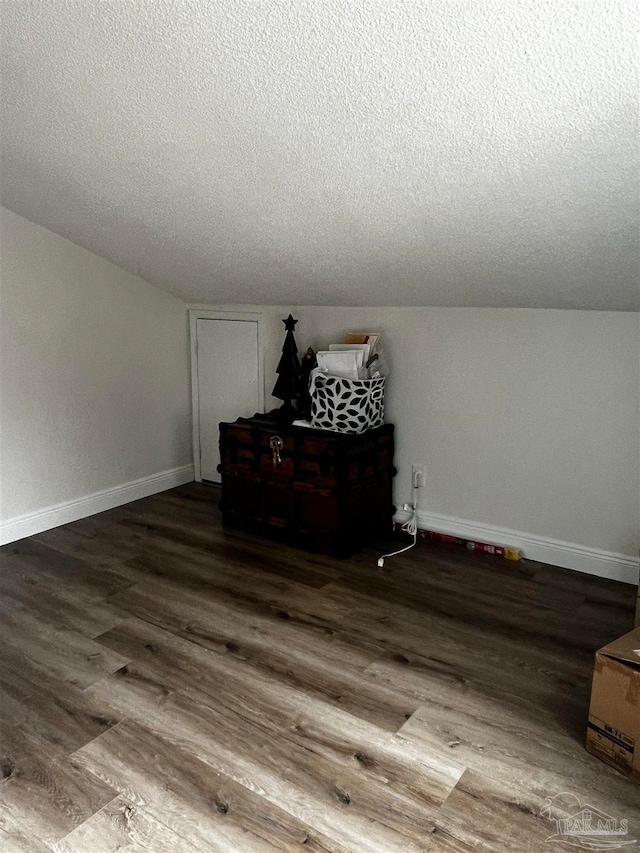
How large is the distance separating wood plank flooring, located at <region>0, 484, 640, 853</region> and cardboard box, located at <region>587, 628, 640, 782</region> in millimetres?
47

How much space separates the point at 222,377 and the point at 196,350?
0.82 feet

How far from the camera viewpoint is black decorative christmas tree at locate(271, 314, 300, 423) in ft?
11.8

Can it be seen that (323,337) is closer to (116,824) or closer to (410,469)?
(410,469)

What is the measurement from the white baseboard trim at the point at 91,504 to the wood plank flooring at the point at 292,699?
0.12 metres

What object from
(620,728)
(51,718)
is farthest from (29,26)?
(620,728)

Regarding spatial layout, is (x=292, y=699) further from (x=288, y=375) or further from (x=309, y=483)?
(x=288, y=375)

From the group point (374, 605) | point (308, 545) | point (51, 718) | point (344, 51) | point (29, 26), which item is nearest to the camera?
point (344, 51)

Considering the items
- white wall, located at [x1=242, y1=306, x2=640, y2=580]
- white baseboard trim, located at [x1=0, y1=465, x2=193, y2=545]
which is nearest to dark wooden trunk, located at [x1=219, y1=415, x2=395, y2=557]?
white wall, located at [x1=242, y1=306, x2=640, y2=580]

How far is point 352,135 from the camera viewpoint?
2020 mm

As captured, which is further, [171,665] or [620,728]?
[171,665]

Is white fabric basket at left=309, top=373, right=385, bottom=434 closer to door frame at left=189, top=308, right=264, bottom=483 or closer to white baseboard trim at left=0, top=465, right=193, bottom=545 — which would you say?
door frame at left=189, top=308, right=264, bottom=483

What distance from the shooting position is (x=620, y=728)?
6.19 ft

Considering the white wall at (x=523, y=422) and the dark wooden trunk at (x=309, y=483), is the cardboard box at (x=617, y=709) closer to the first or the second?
the white wall at (x=523, y=422)

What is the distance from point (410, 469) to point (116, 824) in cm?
220
